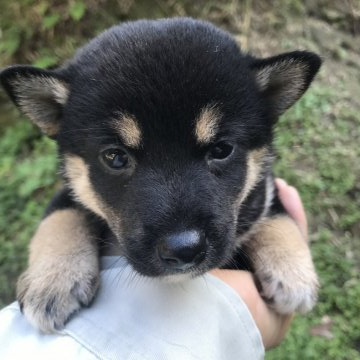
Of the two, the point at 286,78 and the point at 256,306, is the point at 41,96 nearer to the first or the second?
the point at 286,78

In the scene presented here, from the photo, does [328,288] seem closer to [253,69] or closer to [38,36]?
[253,69]

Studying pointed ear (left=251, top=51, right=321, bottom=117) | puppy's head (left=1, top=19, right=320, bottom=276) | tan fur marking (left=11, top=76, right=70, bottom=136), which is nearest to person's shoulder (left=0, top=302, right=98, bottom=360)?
puppy's head (left=1, top=19, right=320, bottom=276)

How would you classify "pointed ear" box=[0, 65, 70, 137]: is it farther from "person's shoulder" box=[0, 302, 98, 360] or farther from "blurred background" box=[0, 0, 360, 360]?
"blurred background" box=[0, 0, 360, 360]

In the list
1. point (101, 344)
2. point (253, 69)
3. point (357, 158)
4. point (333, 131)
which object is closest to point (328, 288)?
point (357, 158)

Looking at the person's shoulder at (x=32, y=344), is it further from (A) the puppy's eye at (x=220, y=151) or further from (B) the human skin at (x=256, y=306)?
(A) the puppy's eye at (x=220, y=151)

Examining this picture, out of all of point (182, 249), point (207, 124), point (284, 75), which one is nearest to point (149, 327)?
point (182, 249)

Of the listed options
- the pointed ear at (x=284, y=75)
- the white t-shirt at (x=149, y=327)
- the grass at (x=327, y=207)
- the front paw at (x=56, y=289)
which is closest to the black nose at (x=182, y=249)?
the white t-shirt at (x=149, y=327)
